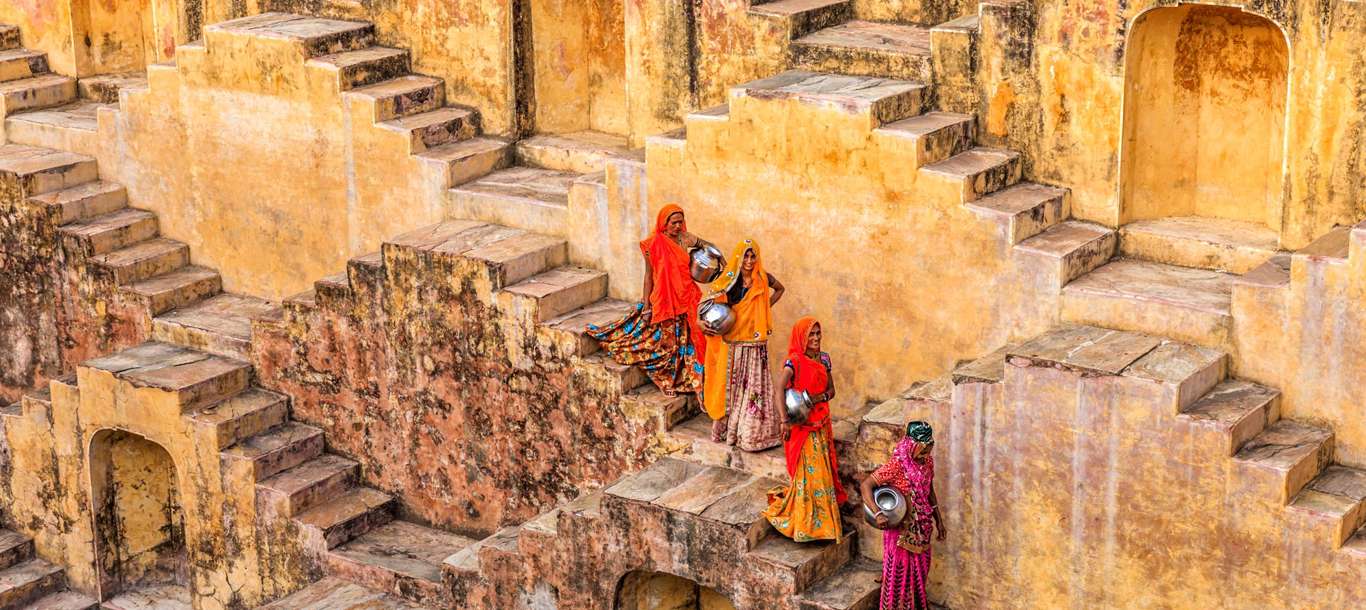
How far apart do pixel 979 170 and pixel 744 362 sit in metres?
1.80

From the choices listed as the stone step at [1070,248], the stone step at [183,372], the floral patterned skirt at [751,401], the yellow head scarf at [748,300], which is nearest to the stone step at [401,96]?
the stone step at [183,372]

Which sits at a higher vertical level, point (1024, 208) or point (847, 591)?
point (1024, 208)

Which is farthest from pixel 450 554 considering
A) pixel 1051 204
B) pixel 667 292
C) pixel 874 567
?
pixel 1051 204

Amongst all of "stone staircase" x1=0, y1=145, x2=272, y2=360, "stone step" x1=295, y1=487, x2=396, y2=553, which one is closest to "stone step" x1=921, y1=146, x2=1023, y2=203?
"stone step" x1=295, y1=487, x2=396, y2=553

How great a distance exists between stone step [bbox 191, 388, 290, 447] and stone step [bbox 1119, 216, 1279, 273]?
20.3 feet

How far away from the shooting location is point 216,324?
15867 mm

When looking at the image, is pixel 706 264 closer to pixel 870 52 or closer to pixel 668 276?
pixel 668 276

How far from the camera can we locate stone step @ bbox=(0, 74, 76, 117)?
17.7 metres

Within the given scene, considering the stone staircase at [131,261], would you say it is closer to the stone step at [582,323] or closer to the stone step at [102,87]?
the stone step at [102,87]

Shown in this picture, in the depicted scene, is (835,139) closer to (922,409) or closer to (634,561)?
(922,409)

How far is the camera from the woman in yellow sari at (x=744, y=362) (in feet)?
40.3

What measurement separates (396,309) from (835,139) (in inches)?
136

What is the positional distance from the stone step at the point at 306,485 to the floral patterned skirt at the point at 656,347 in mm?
2550

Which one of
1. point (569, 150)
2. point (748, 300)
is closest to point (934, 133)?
point (748, 300)
